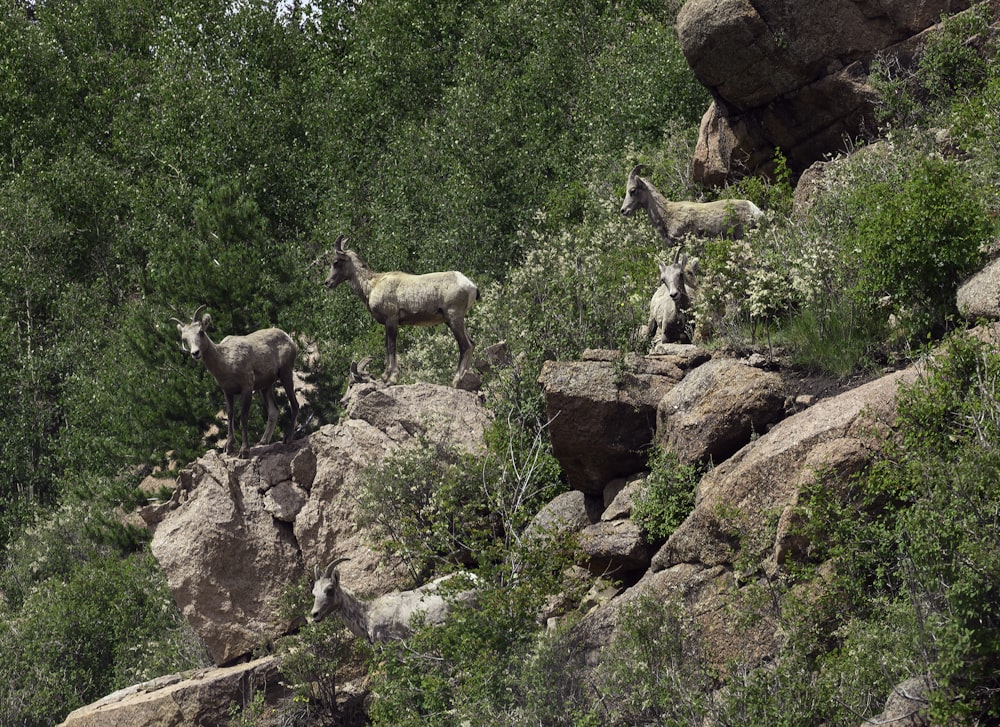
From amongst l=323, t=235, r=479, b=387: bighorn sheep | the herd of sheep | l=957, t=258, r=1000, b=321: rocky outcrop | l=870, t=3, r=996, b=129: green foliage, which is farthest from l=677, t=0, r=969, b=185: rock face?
l=957, t=258, r=1000, b=321: rocky outcrop

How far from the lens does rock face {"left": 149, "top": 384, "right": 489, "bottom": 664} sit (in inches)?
725

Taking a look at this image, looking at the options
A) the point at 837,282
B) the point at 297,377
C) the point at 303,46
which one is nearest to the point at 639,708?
the point at 837,282

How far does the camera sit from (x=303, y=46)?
1882 inches

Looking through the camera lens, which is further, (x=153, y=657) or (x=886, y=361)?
(x=153, y=657)

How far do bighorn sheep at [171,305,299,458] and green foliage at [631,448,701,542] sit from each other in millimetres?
6261

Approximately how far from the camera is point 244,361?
19.0m

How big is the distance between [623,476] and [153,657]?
376 inches

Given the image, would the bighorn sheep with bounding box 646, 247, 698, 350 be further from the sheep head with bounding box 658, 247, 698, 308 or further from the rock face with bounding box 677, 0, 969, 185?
the rock face with bounding box 677, 0, 969, 185

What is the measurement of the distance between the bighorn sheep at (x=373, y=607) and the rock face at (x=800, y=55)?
12.1 m

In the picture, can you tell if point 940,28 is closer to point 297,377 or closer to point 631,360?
point 631,360

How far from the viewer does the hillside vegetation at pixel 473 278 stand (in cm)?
1291

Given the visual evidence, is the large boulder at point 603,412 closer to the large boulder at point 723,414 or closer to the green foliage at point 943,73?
the large boulder at point 723,414

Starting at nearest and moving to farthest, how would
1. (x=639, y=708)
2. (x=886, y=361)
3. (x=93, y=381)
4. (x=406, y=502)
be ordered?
(x=639, y=708) → (x=886, y=361) → (x=406, y=502) → (x=93, y=381)

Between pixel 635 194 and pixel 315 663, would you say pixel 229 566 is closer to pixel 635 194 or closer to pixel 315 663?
pixel 315 663
